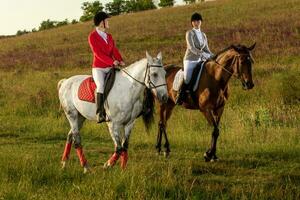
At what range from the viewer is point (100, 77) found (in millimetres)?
9352

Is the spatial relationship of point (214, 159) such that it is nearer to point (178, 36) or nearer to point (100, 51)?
point (100, 51)

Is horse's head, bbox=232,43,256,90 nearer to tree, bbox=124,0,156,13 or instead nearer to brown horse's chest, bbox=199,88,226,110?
brown horse's chest, bbox=199,88,226,110

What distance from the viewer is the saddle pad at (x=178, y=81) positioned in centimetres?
1198

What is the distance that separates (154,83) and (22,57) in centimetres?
3291

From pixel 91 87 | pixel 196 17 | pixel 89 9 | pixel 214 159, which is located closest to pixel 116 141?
pixel 91 87

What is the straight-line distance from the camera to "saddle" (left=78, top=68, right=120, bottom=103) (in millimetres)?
9250

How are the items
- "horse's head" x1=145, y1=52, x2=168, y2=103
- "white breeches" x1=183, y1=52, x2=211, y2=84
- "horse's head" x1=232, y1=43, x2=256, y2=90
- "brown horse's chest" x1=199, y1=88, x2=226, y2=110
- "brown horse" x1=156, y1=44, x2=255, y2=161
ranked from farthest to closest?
"white breeches" x1=183, y1=52, x2=211, y2=84 < "brown horse's chest" x1=199, y1=88, x2=226, y2=110 < "brown horse" x1=156, y1=44, x2=255, y2=161 < "horse's head" x1=232, y1=43, x2=256, y2=90 < "horse's head" x1=145, y1=52, x2=168, y2=103

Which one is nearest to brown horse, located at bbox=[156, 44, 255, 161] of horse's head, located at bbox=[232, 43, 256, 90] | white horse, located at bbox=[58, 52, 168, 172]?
horse's head, located at bbox=[232, 43, 256, 90]

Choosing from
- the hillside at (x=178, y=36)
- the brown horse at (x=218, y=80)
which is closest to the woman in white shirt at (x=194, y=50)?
the brown horse at (x=218, y=80)

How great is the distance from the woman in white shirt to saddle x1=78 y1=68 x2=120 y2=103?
9.28ft

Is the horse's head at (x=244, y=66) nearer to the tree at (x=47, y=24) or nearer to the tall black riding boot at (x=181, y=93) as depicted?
the tall black riding boot at (x=181, y=93)

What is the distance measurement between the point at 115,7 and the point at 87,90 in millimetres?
86766

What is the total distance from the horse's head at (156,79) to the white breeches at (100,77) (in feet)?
2.92

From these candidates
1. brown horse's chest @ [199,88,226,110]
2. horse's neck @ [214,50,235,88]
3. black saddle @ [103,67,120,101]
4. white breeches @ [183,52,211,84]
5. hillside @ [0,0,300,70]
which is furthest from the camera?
hillside @ [0,0,300,70]
